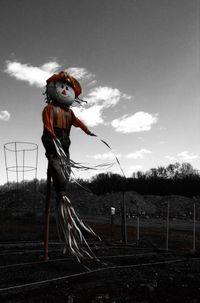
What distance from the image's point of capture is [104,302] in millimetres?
3244

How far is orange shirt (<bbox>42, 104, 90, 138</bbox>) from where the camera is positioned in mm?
5412

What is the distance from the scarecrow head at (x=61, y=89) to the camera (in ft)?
19.0

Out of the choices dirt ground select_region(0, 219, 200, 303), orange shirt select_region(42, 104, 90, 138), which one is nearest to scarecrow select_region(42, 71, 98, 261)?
orange shirt select_region(42, 104, 90, 138)

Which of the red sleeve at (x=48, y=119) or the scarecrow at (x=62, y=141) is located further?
the red sleeve at (x=48, y=119)

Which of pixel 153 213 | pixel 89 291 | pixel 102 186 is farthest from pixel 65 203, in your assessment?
pixel 102 186

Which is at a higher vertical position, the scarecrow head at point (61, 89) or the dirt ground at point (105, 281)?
the scarecrow head at point (61, 89)

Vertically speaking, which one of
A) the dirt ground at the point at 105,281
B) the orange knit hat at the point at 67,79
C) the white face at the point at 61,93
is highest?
the orange knit hat at the point at 67,79

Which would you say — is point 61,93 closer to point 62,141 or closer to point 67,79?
point 67,79

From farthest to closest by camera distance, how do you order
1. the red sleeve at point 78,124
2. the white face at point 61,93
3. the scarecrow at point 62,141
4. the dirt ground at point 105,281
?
1. the red sleeve at point 78,124
2. the white face at point 61,93
3. the scarecrow at point 62,141
4. the dirt ground at point 105,281

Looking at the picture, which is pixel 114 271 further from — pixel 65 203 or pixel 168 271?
pixel 65 203

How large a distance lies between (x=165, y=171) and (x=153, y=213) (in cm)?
4200

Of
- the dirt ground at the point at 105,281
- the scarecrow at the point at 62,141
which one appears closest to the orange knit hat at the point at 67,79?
the scarecrow at the point at 62,141

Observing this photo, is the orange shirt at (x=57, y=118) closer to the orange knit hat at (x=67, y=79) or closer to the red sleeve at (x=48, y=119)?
the red sleeve at (x=48, y=119)

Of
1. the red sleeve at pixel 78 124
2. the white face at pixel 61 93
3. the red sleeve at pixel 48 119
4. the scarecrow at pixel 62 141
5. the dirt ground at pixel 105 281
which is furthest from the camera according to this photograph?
the red sleeve at pixel 78 124
